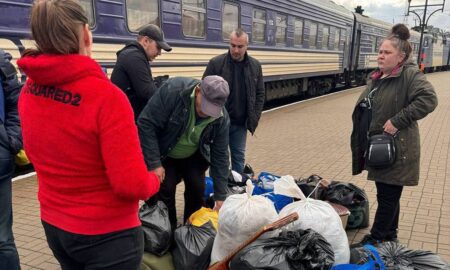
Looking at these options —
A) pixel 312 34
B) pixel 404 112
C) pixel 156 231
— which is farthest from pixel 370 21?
pixel 156 231

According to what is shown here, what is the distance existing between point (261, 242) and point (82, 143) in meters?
1.28

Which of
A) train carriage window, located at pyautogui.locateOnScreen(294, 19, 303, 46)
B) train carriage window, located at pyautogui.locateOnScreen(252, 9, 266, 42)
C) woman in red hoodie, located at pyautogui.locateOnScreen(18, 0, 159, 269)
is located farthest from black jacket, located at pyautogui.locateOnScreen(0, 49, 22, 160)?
train carriage window, located at pyautogui.locateOnScreen(294, 19, 303, 46)

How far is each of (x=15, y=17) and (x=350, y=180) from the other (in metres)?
4.48

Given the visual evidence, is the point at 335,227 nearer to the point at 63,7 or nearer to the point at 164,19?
the point at 63,7

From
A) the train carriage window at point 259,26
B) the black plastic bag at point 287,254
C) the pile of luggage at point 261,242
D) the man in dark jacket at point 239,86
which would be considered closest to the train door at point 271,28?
the train carriage window at point 259,26

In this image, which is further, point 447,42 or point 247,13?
point 447,42

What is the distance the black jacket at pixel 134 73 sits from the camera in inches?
145

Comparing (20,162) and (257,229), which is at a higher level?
(20,162)

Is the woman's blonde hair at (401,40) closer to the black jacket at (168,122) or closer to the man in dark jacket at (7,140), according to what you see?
the black jacket at (168,122)

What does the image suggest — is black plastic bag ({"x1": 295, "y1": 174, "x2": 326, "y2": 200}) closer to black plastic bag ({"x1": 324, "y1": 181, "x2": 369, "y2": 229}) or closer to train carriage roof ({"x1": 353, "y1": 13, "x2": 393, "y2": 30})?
black plastic bag ({"x1": 324, "y1": 181, "x2": 369, "y2": 229})

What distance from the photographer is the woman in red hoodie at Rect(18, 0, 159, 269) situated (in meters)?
1.39

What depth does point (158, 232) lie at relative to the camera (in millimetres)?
2848

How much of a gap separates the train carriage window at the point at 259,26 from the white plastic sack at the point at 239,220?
741 cm

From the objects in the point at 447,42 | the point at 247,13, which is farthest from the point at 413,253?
the point at 447,42
